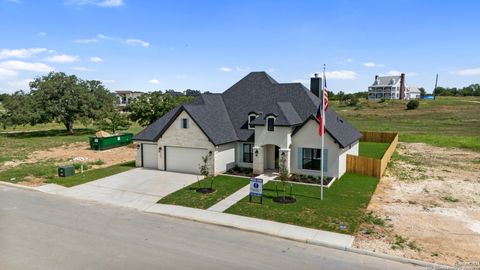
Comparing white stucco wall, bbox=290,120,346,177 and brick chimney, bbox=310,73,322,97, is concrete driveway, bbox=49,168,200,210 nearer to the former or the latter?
white stucco wall, bbox=290,120,346,177

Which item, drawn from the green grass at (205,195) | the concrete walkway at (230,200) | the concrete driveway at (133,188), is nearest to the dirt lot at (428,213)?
the concrete walkway at (230,200)

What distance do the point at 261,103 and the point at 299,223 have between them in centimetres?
1470

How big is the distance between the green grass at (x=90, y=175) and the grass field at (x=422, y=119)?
3792cm

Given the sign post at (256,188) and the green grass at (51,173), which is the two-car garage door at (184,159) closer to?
the green grass at (51,173)

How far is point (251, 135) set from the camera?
88.1 ft

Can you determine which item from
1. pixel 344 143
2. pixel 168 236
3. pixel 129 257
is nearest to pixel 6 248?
pixel 129 257

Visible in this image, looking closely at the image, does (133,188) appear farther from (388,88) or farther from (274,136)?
(388,88)

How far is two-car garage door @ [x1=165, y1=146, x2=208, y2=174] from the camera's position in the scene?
2572 centimetres

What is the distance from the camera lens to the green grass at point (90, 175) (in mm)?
22938

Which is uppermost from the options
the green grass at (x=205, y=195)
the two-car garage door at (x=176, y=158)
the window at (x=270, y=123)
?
the window at (x=270, y=123)

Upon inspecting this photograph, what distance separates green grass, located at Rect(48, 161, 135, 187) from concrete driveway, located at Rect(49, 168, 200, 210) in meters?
0.84

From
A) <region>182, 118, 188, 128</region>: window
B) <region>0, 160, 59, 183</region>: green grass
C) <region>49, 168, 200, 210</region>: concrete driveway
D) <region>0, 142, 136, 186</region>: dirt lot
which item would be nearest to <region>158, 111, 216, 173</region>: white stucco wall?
<region>182, 118, 188, 128</region>: window

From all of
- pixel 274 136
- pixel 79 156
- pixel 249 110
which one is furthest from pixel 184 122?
pixel 79 156

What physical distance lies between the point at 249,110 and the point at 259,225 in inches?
579
